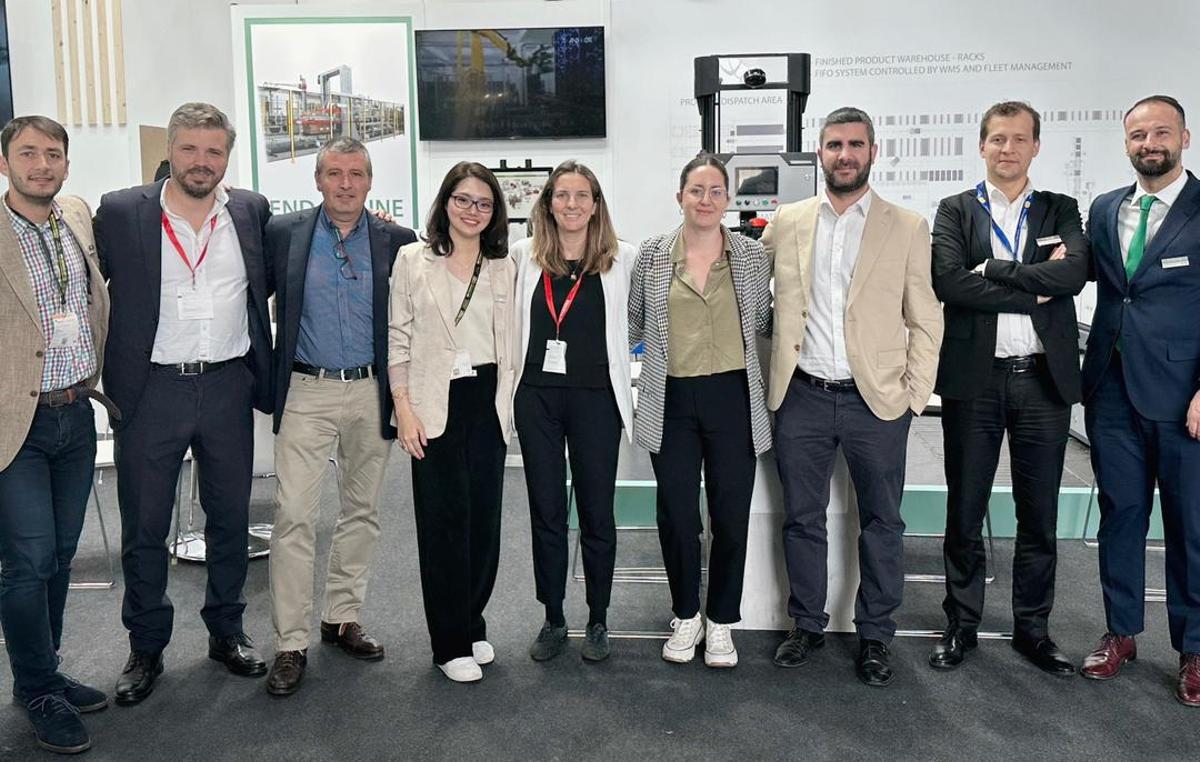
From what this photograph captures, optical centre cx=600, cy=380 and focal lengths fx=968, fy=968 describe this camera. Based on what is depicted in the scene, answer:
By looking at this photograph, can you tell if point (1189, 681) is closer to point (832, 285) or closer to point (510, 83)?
point (832, 285)

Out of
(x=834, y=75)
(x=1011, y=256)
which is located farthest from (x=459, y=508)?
(x=834, y=75)

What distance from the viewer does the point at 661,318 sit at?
2.91 m

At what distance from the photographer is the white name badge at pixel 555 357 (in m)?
2.87

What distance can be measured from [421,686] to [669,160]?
460cm

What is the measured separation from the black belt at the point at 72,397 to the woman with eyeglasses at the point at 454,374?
0.77m

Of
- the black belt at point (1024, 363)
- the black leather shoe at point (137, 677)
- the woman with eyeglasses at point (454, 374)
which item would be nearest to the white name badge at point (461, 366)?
the woman with eyeglasses at point (454, 374)

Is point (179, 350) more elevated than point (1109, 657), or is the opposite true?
point (179, 350)

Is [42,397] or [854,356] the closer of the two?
[42,397]

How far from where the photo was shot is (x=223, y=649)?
3078 millimetres

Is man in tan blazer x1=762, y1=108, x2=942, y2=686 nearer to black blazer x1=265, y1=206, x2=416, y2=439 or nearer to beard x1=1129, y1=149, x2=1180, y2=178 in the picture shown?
beard x1=1129, y1=149, x2=1180, y2=178

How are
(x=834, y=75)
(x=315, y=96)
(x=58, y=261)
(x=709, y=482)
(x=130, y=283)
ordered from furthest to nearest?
(x=315, y=96)
(x=834, y=75)
(x=709, y=482)
(x=130, y=283)
(x=58, y=261)

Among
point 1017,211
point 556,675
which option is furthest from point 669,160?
point 556,675

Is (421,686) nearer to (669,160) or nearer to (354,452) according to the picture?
(354,452)

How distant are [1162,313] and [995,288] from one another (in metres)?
0.50
